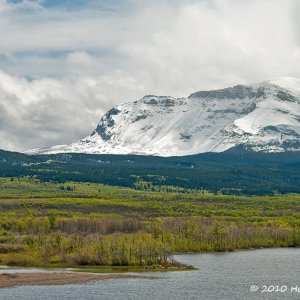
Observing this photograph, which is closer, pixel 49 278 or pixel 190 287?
pixel 190 287

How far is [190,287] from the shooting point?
150000mm

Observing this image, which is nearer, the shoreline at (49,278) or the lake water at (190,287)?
the lake water at (190,287)

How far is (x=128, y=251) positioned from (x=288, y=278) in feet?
125

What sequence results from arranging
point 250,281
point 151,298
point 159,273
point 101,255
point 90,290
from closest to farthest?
1. point 151,298
2. point 90,290
3. point 250,281
4. point 159,273
5. point 101,255

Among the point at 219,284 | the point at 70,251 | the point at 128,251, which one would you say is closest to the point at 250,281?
the point at 219,284

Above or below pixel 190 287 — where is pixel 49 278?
above

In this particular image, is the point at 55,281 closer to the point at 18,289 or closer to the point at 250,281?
the point at 18,289

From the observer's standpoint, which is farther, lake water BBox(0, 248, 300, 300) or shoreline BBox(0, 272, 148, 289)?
shoreline BBox(0, 272, 148, 289)

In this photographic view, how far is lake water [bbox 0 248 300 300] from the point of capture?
14100cm

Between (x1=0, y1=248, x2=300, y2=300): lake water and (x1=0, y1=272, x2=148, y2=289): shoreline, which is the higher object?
(x1=0, y1=272, x2=148, y2=289): shoreline

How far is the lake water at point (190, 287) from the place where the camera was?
141 metres

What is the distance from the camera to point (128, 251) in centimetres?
18288

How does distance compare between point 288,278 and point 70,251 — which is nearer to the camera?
point 288,278

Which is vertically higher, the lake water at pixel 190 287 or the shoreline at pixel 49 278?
the shoreline at pixel 49 278
